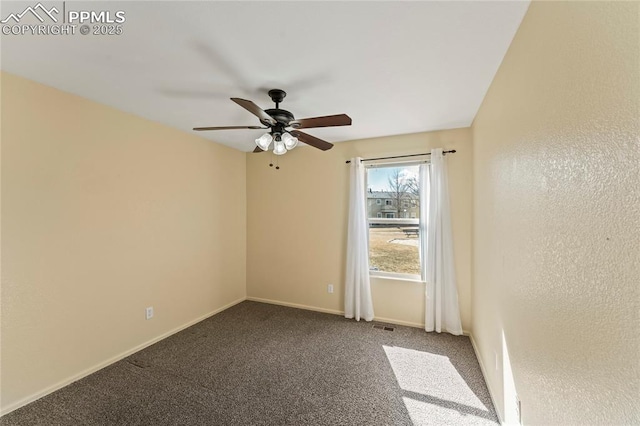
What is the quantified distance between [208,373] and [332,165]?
275 centimetres

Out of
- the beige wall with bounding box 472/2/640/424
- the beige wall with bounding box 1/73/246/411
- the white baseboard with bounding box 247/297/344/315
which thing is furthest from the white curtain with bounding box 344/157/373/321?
the beige wall with bounding box 1/73/246/411

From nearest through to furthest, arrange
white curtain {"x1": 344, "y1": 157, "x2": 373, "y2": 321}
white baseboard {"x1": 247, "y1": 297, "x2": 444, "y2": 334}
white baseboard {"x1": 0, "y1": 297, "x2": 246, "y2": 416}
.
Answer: white baseboard {"x1": 0, "y1": 297, "x2": 246, "y2": 416} → white baseboard {"x1": 247, "y1": 297, "x2": 444, "y2": 334} → white curtain {"x1": 344, "y1": 157, "x2": 373, "y2": 321}

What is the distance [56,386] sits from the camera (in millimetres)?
2131

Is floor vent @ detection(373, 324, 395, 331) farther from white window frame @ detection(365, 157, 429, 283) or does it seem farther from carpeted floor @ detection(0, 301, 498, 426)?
white window frame @ detection(365, 157, 429, 283)

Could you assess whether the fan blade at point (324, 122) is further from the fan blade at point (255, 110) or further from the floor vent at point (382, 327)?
the floor vent at point (382, 327)

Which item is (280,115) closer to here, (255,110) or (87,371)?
(255,110)

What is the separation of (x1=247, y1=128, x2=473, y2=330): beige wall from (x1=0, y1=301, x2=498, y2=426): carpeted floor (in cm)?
58

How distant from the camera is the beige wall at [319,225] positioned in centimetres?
314

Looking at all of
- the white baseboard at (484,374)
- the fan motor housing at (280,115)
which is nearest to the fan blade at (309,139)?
the fan motor housing at (280,115)

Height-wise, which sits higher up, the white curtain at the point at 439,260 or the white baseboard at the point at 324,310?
the white curtain at the point at 439,260

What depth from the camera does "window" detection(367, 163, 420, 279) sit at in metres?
3.44

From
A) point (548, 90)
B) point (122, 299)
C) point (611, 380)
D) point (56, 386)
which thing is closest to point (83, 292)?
point (122, 299)

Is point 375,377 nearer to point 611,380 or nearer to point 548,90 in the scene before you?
point 611,380

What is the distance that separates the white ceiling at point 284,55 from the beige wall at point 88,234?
355mm
